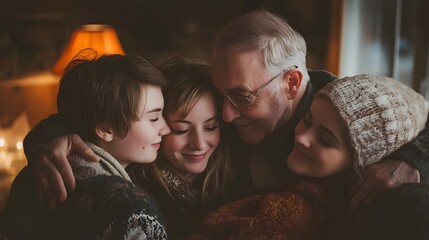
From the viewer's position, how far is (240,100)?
0.80 metres

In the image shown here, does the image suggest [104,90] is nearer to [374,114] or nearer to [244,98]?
[244,98]

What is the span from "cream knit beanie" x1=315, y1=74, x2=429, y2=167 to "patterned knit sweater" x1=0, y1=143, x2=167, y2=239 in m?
0.27

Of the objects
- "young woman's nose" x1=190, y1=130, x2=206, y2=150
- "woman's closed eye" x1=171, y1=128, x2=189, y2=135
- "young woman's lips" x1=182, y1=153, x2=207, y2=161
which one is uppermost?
"woman's closed eye" x1=171, y1=128, x2=189, y2=135

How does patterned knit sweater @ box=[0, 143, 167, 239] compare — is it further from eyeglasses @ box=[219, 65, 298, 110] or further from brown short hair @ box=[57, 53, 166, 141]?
eyeglasses @ box=[219, 65, 298, 110]

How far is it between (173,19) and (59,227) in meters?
0.48

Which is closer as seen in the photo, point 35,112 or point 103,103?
point 103,103

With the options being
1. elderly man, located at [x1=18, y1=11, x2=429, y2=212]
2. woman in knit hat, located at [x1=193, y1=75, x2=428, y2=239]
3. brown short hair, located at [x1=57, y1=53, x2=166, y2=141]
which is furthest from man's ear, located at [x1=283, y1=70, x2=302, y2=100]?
brown short hair, located at [x1=57, y1=53, x2=166, y2=141]

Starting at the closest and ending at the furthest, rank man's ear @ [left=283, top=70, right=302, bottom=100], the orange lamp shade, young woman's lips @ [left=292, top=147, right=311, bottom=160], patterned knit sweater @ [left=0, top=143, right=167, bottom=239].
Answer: patterned knit sweater @ [left=0, top=143, right=167, bottom=239] < young woman's lips @ [left=292, top=147, right=311, bottom=160] < man's ear @ [left=283, top=70, right=302, bottom=100] < the orange lamp shade

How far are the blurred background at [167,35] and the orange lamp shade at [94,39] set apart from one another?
0.01 meters

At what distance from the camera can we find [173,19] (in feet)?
3.24

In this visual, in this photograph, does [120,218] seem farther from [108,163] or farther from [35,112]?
[35,112]

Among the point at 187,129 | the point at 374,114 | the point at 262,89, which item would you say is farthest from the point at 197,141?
the point at 374,114

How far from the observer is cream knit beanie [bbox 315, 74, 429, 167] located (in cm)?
66

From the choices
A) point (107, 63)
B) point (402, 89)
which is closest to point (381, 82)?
point (402, 89)
